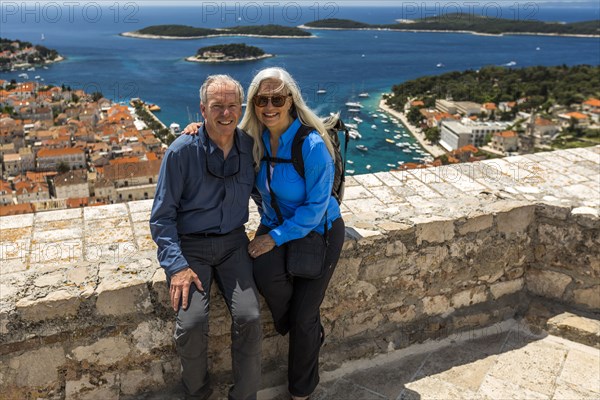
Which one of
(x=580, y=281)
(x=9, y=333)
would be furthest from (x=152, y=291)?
(x=580, y=281)

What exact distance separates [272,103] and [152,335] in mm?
853

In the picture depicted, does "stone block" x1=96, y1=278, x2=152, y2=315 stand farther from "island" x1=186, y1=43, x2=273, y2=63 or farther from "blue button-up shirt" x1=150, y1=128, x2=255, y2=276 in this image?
"island" x1=186, y1=43, x2=273, y2=63

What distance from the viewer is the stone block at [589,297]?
2305 millimetres

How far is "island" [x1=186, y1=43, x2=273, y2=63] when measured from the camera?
221 ft

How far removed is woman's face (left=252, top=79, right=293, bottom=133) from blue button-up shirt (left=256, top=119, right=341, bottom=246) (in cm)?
5

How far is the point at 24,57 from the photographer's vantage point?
68.8 meters

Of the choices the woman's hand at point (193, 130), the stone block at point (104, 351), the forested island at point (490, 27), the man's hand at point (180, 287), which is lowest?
the stone block at point (104, 351)

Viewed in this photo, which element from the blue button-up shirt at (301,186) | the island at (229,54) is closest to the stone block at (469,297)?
the blue button-up shirt at (301,186)

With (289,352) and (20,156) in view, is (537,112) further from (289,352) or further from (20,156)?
(289,352)

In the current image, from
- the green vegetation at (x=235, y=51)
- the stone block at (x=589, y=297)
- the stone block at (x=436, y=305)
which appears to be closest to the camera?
the stone block at (x=436, y=305)

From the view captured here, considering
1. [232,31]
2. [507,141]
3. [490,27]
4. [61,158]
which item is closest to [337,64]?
[507,141]

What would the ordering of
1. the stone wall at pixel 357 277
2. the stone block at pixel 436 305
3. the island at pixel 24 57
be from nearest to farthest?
1. the stone wall at pixel 357 277
2. the stone block at pixel 436 305
3. the island at pixel 24 57

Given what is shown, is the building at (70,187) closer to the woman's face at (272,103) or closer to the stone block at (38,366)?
the stone block at (38,366)

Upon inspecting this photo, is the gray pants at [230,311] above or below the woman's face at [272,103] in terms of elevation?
below
